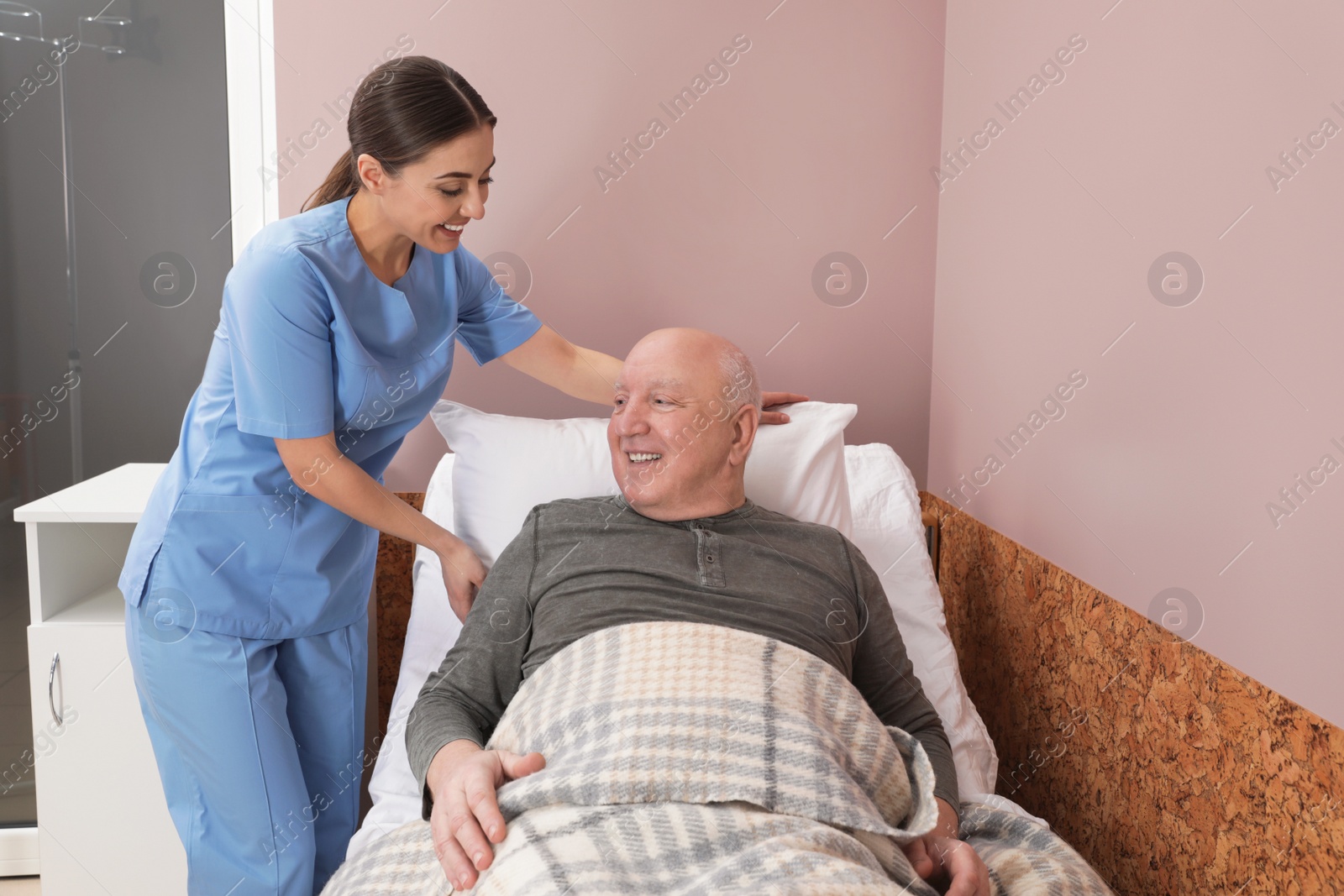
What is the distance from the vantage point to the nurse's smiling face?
125 centimetres

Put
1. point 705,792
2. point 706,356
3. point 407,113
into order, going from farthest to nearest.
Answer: point 706,356 → point 407,113 → point 705,792

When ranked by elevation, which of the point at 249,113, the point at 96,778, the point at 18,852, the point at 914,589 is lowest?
the point at 18,852

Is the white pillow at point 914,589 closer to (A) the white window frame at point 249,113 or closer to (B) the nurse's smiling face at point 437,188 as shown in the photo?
(B) the nurse's smiling face at point 437,188

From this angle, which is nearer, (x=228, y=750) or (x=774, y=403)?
(x=228, y=750)

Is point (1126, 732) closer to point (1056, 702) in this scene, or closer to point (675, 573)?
point (1056, 702)

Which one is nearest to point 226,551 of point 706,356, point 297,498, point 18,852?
point 297,498

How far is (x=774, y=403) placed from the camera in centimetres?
177

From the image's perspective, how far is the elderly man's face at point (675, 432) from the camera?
1402 mm

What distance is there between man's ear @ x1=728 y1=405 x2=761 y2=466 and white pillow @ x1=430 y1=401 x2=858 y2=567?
18 centimetres

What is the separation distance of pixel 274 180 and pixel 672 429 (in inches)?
42.9

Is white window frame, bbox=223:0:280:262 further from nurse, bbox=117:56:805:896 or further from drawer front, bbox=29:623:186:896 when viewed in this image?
drawer front, bbox=29:623:186:896

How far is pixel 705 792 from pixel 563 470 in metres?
0.78

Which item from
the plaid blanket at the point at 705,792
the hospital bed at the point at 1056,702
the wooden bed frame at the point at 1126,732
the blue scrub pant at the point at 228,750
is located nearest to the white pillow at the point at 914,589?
the hospital bed at the point at 1056,702

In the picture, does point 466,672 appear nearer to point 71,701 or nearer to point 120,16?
point 71,701
